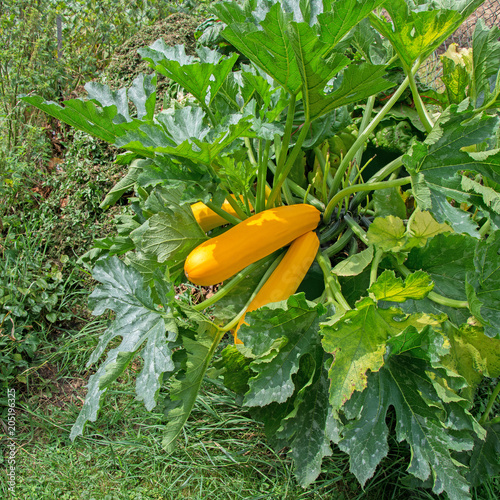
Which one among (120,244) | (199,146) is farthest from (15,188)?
(199,146)

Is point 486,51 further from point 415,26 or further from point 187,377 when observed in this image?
point 187,377

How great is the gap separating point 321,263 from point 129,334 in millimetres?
756

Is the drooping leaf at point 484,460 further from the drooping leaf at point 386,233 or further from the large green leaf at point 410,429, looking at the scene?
the drooping leaf at point 386,233

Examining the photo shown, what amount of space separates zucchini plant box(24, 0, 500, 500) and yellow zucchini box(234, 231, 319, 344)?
1 centimetres

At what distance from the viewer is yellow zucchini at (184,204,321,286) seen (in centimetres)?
158

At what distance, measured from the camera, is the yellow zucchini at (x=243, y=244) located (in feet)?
5.19

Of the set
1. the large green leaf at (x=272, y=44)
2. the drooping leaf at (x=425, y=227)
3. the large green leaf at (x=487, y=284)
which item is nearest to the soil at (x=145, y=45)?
the large green leaf at (x=272, y=44)

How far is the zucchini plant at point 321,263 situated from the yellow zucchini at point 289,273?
0.03 ft

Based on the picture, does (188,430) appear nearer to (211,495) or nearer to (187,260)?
(211,495)

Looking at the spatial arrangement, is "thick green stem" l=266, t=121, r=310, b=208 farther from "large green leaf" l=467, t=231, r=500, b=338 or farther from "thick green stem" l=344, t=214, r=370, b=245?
"large green leaf" l=467, t=231, r=500, b=338

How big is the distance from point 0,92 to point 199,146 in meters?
2.58

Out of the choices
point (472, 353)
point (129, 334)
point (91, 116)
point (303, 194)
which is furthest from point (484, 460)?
point (91, 116)

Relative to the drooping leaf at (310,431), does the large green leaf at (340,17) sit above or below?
above

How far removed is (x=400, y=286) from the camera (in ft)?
4.18
